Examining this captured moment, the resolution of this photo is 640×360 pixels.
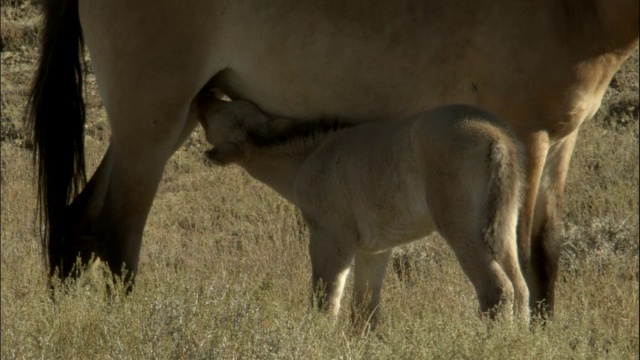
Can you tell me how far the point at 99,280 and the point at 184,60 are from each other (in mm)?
1211

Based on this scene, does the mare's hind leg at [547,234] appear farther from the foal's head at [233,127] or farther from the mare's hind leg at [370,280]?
the foal's head at [233,127]

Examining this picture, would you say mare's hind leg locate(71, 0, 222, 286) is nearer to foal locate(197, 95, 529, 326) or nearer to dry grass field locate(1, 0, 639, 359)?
foal locate(197, 95, 529, 326)

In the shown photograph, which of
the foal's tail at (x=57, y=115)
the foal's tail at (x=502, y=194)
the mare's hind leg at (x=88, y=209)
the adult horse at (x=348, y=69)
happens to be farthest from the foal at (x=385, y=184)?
the foal's tail at (x=57, y=115)

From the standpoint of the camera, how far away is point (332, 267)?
211 inches

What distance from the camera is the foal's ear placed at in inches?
232

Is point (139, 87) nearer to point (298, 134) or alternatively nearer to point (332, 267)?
point (298, 134)

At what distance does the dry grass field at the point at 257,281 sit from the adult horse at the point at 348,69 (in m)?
0.48

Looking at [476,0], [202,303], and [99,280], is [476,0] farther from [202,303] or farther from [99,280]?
[99,280]

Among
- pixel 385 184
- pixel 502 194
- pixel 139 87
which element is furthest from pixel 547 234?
pixel 139 87

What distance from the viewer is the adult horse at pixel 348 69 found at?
5.55 meters

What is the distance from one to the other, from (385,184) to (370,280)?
26.5 inches

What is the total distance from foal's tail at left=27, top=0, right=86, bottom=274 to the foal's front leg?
5.44 ft

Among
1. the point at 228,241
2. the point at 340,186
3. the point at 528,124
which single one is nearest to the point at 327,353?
the point at 340,186

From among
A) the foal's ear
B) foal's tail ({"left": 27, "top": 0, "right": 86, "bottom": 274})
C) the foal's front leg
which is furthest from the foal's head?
foal's tail ({"left": 27, "top": 0, "right": 86, "bottom": 274})
